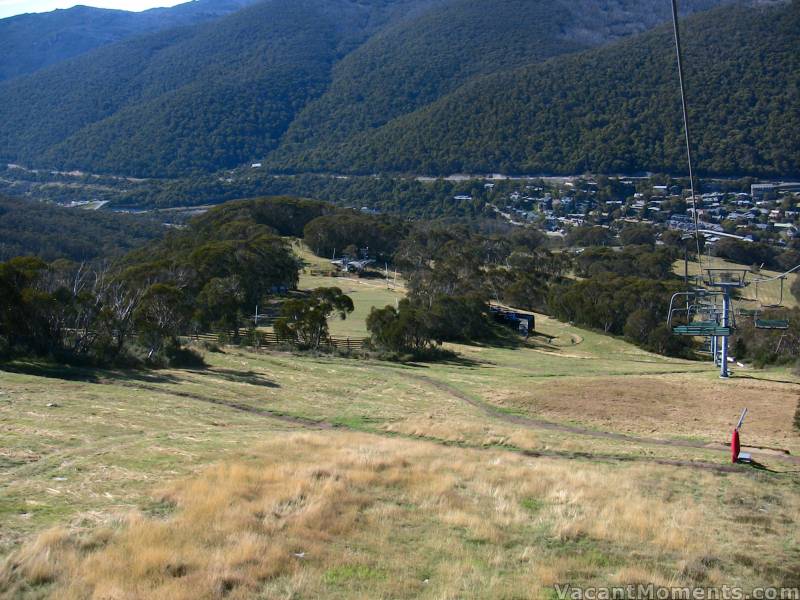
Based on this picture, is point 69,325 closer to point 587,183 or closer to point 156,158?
point 587,183

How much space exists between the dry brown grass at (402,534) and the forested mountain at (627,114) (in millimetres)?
126555

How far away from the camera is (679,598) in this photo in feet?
24.7

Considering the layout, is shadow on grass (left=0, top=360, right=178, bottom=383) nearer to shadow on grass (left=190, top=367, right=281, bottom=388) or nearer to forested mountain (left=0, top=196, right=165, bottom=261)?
shadow on grass (left=190, top=367, right=281, bottom=388)

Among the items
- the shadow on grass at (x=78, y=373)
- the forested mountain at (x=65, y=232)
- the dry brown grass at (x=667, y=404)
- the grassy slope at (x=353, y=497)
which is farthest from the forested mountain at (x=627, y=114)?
the grassy slope at (x=353, y=497)

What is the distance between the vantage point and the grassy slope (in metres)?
7.75

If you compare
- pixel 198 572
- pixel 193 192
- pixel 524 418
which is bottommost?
pixel 524 418

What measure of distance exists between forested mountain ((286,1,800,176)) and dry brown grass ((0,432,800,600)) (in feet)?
415

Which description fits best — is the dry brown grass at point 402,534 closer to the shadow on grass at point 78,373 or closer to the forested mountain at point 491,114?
the shadow on grass at point 78,373

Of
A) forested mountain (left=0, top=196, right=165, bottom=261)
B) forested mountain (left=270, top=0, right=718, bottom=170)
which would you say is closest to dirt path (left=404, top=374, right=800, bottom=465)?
forested mountain (left=0, top=196, right=165, bottom=261)

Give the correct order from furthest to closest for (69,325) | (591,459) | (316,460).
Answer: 1. (69,325)
2. (591,459)
3. (316,460)

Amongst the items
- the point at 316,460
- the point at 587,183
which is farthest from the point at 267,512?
the point at 587,183

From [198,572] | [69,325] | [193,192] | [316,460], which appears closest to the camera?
[198,572]

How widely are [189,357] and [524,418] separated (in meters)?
11.7

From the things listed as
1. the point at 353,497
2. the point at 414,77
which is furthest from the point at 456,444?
the point at 414,77
